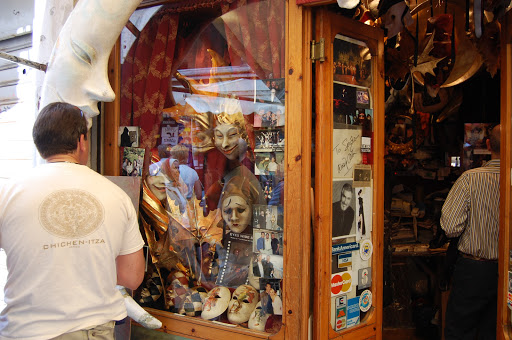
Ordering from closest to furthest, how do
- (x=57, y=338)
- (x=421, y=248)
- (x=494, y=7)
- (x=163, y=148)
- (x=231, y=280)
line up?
(x=57, y=338) → (x=494, y=7) → (x=231, y=280) → (x=163, y=148) → (x=421, y=248)

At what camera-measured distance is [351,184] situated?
103 inches

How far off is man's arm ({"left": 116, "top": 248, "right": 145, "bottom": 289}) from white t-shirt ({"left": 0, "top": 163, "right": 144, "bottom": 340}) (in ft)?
0.46

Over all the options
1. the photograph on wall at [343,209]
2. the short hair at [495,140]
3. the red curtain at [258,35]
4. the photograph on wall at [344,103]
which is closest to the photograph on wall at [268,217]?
the photograph on wall at [343,209]

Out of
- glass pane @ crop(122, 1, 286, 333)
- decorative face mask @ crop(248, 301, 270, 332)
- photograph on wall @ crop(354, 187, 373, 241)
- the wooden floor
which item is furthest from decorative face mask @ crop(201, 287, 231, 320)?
the wooden floor

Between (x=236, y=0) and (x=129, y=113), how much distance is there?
3.59 ft

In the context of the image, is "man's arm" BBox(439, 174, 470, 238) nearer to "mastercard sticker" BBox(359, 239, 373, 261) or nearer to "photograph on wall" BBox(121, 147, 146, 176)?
"mastercard sticker" BBox(359, 239, 373, 261)

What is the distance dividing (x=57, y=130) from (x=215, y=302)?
5.02 ft

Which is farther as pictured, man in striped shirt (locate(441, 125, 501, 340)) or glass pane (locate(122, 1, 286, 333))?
man in striped shirt (locate(441, 125, 501, 340))

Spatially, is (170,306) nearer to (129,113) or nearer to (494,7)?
(129,113)

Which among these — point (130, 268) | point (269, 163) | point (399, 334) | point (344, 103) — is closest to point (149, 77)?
point (269, 163)

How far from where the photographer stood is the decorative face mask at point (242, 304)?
2686mm

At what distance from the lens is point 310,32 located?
2461 millimetres

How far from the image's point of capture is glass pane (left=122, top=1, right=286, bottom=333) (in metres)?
2.65

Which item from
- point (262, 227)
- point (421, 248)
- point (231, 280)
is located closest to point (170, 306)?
point (231, 280)
